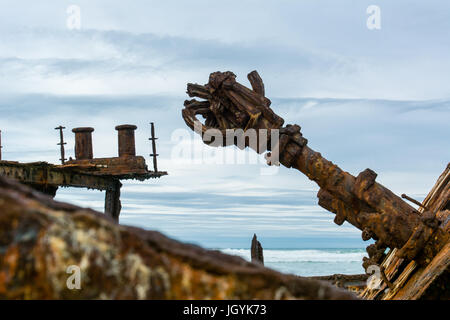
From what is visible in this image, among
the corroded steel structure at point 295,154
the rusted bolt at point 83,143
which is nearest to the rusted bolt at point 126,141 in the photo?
the rusted bolt at point 83,143

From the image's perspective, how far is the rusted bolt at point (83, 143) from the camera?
1409 centimetres

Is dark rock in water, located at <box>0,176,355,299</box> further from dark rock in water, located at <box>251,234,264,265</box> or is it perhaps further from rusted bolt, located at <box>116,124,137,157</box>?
dark rock in water, located at <box>251,234,264,265</box>

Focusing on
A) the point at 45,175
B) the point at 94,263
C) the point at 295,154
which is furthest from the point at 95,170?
the point at 94,263

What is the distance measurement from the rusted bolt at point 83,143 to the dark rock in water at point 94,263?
12541 millimetres

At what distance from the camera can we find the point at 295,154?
639 centimetres

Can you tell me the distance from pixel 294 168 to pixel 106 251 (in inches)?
194

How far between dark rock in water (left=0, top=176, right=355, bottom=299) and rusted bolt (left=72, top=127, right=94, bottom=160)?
1254cm

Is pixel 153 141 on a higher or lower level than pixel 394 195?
higher

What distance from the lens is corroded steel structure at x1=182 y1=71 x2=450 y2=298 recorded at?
615 centimetres

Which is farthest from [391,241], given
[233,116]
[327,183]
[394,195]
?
[233,116]

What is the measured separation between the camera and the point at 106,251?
179 cm

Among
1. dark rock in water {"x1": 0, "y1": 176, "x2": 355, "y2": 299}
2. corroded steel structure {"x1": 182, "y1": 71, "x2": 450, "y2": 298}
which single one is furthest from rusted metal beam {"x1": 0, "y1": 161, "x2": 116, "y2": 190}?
dark rock in water {"x1": 0, "y1": 176, "x2": 355, "y2": 299}

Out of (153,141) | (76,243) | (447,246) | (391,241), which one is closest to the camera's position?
(76,243)
